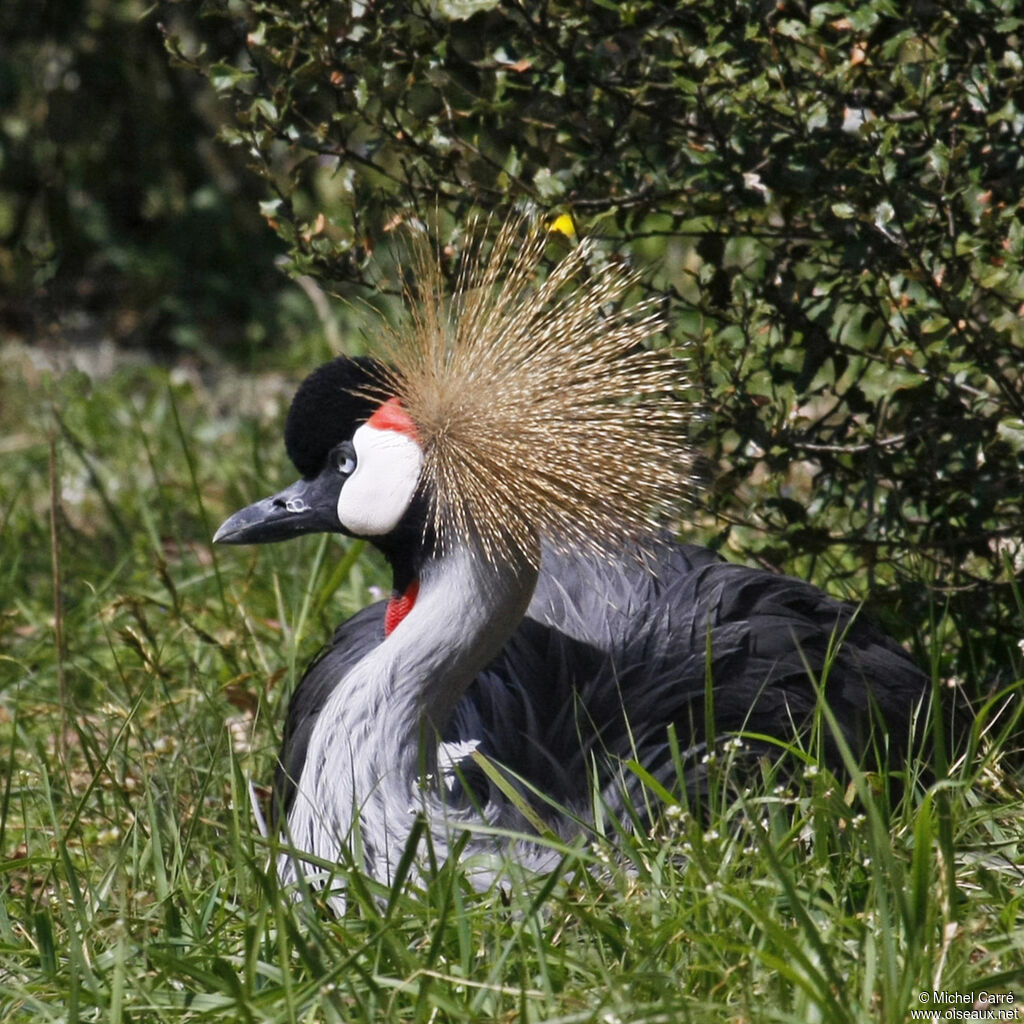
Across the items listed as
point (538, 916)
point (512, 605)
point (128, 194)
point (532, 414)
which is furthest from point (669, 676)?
point (128, 194)

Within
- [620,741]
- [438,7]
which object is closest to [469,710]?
[620,741]

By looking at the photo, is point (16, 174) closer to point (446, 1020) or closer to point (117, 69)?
point (117, 69)

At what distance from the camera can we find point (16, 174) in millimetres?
4438

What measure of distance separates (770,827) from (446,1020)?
0.39 m

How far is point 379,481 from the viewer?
1828 mm

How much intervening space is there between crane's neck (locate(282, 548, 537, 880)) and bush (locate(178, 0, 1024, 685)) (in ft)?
1.44

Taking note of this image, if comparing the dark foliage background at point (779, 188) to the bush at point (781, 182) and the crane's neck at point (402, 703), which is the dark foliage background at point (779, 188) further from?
the crane's neck at point (402, 703)

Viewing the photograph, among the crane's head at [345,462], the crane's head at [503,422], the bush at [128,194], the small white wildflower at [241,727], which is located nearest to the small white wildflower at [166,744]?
the small white wildflower at [241,727]

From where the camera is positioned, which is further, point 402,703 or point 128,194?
point 128,194

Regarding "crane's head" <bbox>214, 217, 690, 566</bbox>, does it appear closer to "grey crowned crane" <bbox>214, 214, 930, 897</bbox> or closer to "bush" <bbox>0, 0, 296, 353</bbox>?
"grey crowned crane" <bbox>214, 214, 930, 897</bbox>

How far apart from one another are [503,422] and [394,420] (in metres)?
0.16

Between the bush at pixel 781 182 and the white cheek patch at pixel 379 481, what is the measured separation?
0.36 m

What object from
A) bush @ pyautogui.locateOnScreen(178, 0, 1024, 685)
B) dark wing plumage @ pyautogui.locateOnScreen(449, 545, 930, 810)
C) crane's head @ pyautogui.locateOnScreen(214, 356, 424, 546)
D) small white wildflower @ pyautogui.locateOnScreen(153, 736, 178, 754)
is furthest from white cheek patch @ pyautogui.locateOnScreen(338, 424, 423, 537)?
small white wildflower @ pyautogui.locateOnScreen(153, 736, 178, 754)

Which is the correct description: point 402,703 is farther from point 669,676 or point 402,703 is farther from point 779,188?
point 779,188
